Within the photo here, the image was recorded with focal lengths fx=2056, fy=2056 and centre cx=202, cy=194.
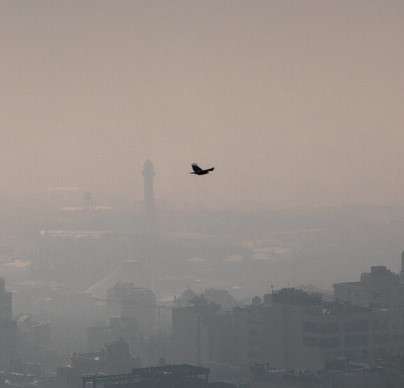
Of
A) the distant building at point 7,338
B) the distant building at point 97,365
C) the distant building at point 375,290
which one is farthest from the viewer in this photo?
the distant building at point 7,338

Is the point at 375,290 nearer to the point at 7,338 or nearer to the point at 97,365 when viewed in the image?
the point at 97,365

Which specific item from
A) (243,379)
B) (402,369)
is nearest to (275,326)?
(243,379)

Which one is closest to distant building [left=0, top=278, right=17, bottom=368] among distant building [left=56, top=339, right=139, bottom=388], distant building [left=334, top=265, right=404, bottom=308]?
distant building [left=56, top=339, right=139, bottom=388]

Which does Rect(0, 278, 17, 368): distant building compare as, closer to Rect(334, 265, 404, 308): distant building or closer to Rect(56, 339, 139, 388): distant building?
Rect(56, 339, 139, 388): distant building

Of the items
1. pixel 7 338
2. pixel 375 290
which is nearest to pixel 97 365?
pixel 375 290

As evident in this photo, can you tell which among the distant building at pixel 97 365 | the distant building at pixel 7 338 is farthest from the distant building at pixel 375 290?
the distant building at pixel 7 338

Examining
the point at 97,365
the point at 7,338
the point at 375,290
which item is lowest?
the point at 97,365

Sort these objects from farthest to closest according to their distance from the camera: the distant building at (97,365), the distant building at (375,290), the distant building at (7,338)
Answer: the distant building at (7,338), the distant building at (375,290), the distant building at (97,365)

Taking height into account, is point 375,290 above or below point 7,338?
above

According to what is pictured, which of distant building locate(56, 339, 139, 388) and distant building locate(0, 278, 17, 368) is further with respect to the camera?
distant building locate(0, 278, 17, 368)

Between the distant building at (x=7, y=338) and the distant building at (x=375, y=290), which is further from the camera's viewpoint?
the distant building at (x=7, y=338)

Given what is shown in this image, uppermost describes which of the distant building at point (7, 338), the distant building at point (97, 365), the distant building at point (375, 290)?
the distant building at point (375, 290)

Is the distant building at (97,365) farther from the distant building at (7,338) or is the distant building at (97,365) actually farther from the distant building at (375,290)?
the distant building at (7,338)
